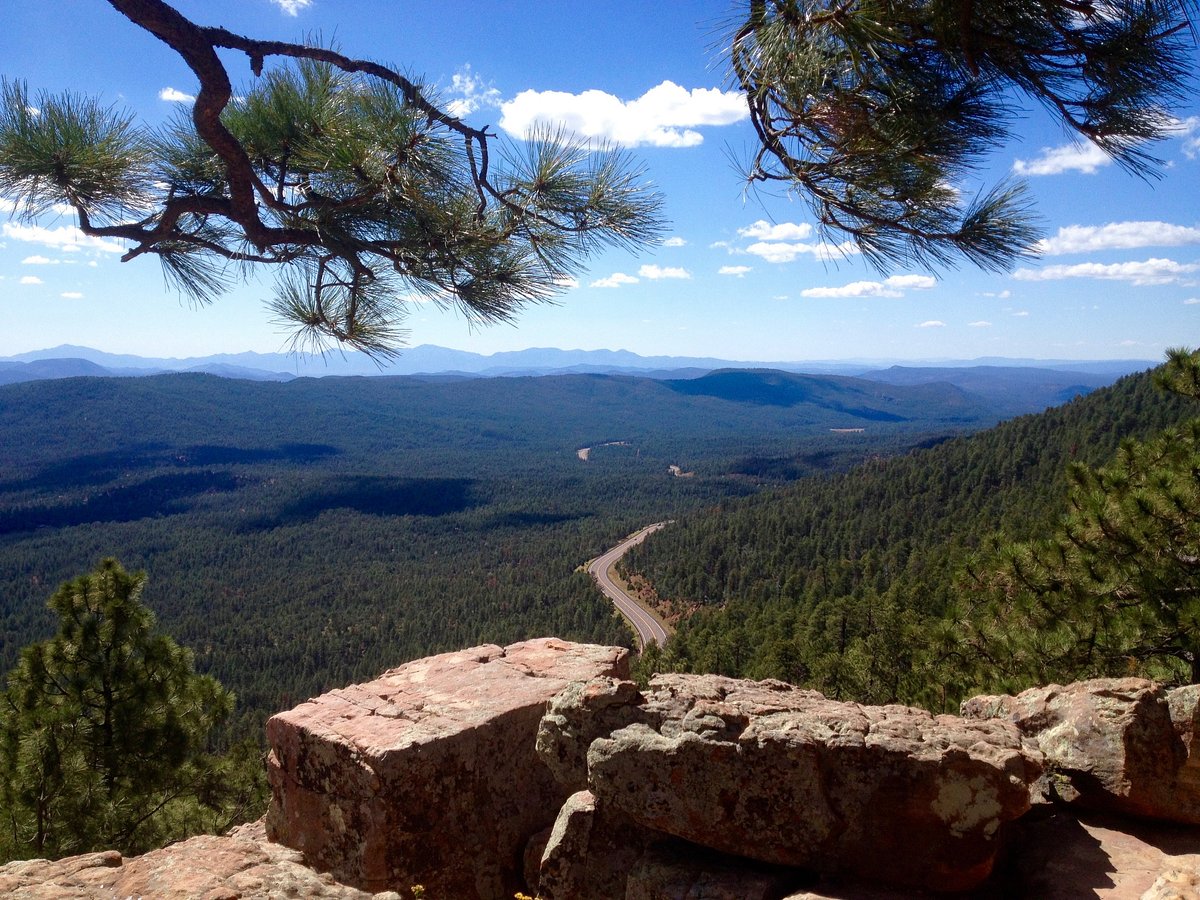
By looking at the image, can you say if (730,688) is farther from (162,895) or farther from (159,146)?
(159,146)

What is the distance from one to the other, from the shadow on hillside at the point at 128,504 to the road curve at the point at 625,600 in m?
102

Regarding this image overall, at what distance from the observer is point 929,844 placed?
2.87 metres

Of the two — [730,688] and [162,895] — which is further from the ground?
[730,688]

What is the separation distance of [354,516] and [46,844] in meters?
137

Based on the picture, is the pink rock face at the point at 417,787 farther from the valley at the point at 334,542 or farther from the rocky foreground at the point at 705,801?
the valley at the point at 334,542

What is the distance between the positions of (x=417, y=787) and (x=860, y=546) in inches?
2547

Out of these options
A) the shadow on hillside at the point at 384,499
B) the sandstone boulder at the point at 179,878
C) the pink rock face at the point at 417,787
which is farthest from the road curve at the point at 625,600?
the shadow on hillside at the point at 384,499

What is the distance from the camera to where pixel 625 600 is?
238 feet

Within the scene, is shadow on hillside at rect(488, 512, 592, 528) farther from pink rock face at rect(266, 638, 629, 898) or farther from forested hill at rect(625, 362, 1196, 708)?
pink rock face at rect(266, 638, 629, 898)

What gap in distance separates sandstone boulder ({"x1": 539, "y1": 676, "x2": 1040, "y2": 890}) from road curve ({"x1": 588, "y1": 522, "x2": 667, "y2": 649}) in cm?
4160

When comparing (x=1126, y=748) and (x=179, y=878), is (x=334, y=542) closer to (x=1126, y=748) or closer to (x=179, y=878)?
(x=179, y=878)

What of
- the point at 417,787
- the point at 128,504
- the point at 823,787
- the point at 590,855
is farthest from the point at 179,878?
the point at 128,504

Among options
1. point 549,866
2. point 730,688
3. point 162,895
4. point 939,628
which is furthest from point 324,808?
point 939,628

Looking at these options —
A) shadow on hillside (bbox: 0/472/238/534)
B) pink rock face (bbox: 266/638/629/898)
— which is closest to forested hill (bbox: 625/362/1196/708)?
pink rock face (bbox: 266/638/629/898)
